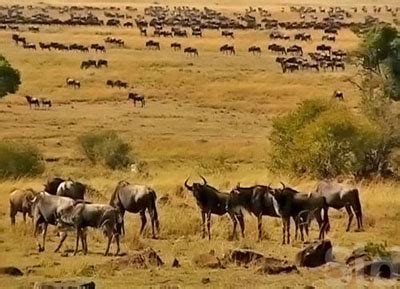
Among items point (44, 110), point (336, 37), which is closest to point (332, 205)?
point (44, 110)

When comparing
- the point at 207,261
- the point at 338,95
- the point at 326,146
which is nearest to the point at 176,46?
the point at 338,95

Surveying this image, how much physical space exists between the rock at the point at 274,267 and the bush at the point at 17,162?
1426 cm

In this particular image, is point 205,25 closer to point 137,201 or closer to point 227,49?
point 227,49

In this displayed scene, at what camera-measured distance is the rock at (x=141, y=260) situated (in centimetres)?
1424

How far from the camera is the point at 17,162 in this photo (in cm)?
2816

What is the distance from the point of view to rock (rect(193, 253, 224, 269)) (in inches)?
569

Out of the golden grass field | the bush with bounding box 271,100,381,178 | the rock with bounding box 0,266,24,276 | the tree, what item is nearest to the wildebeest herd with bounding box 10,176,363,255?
the golden grass field

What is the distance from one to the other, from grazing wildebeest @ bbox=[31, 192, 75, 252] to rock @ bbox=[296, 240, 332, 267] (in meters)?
3.75

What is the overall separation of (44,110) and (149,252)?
102 feet

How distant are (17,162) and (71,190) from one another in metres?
9.80

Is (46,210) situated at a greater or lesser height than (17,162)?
greater

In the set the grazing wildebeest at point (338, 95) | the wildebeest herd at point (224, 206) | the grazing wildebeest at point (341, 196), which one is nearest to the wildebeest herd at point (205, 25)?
the grazing wildebeest at point (338, 95)

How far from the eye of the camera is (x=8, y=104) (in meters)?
46.3

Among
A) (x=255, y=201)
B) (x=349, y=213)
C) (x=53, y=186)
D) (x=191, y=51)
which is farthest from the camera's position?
(x=191, y=51)
